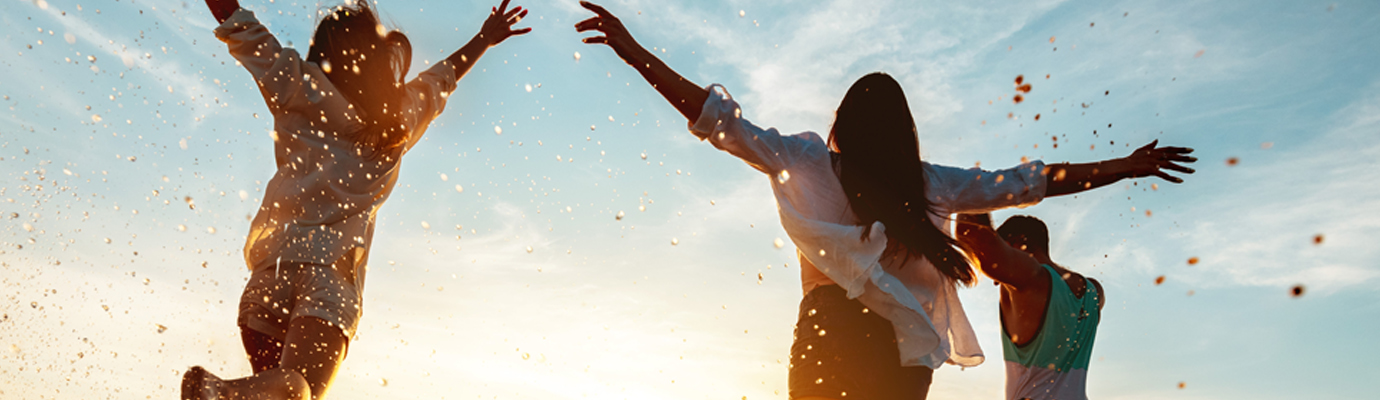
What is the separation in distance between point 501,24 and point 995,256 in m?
2.36

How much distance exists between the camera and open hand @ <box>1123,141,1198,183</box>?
105 inches

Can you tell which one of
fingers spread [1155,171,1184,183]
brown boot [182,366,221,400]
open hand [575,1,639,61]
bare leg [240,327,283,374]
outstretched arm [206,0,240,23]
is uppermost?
outstretched arm [206,0,240,23]

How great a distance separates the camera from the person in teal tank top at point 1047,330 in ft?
11.9

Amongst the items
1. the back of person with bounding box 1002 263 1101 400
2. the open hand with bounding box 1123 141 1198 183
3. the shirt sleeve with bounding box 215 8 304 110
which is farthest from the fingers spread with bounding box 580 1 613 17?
the back of person with bounding box 1002 263 1101 400

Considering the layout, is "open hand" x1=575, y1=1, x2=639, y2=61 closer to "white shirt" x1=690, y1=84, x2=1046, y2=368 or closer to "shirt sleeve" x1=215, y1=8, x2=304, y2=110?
"white shirt" x1=690, y1=84, x2=1046, y2=368

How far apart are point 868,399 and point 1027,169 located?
0.99 metres

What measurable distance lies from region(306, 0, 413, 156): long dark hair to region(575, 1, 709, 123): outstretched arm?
2.64 ft

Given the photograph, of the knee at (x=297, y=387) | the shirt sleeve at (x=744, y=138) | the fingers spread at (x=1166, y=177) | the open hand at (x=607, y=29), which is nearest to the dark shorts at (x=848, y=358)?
the shirt sleeve at (x=744, y=138)

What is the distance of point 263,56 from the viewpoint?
2.78m

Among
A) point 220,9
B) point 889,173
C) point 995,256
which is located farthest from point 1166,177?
point 220,9

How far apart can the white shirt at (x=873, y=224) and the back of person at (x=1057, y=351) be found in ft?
4.65

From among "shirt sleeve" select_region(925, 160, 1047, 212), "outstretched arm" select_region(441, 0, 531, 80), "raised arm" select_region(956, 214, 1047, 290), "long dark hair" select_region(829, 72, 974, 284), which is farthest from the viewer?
"outstretched arm" select_region(441, 0, 531, 80)

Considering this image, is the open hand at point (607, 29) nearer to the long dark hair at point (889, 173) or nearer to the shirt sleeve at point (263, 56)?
the long dark hair at point (889, 173)

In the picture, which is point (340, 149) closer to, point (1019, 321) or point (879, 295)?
point (879, 295)
